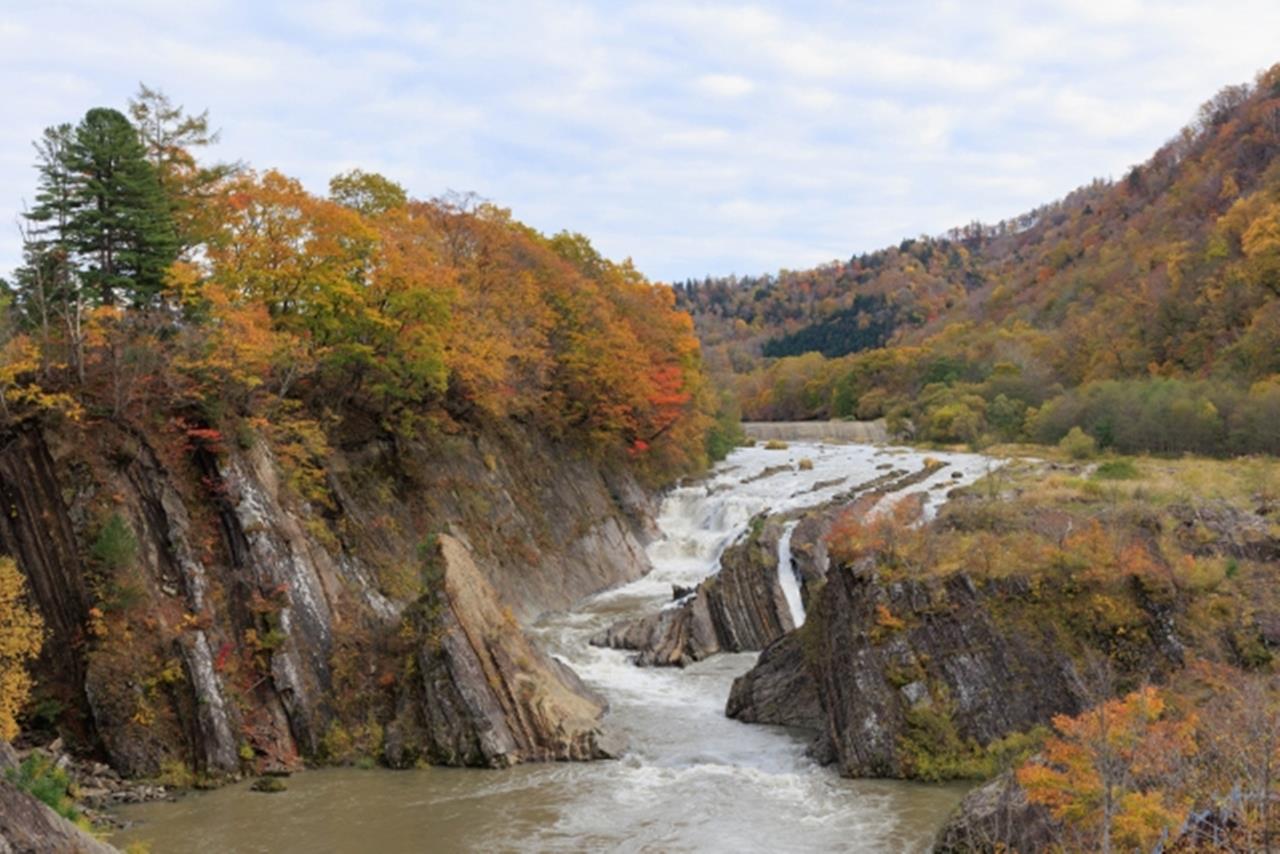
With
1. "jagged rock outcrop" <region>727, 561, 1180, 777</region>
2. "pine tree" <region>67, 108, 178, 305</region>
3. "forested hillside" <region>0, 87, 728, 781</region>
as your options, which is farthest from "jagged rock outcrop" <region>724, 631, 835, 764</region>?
"pine tree" <region>67, 108, 178, 305</region>

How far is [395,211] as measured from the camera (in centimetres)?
3231

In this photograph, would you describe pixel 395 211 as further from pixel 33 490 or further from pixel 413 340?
pixel 33 490

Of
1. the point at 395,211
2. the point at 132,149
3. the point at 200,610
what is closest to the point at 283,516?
the point at 200,610

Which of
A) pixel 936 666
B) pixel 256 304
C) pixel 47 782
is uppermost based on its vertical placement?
pixel 256 304

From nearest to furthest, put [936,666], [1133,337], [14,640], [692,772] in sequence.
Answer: [14,640] < [692,772] < [936,666] < [1133,337]

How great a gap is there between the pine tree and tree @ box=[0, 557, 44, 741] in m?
9.37

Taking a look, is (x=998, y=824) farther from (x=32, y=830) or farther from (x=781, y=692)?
(x=32, y=830)

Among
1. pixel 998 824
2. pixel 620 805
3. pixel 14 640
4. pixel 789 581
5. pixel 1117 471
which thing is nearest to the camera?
pixel 998 824

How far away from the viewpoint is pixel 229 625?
20.8 meters

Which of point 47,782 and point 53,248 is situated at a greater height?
point 53,248

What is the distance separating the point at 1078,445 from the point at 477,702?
3740cm

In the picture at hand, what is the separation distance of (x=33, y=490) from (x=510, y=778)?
37.9 feet

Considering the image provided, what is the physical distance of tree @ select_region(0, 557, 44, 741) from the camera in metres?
17.2

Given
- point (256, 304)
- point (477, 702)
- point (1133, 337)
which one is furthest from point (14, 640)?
point (1133, 337)
